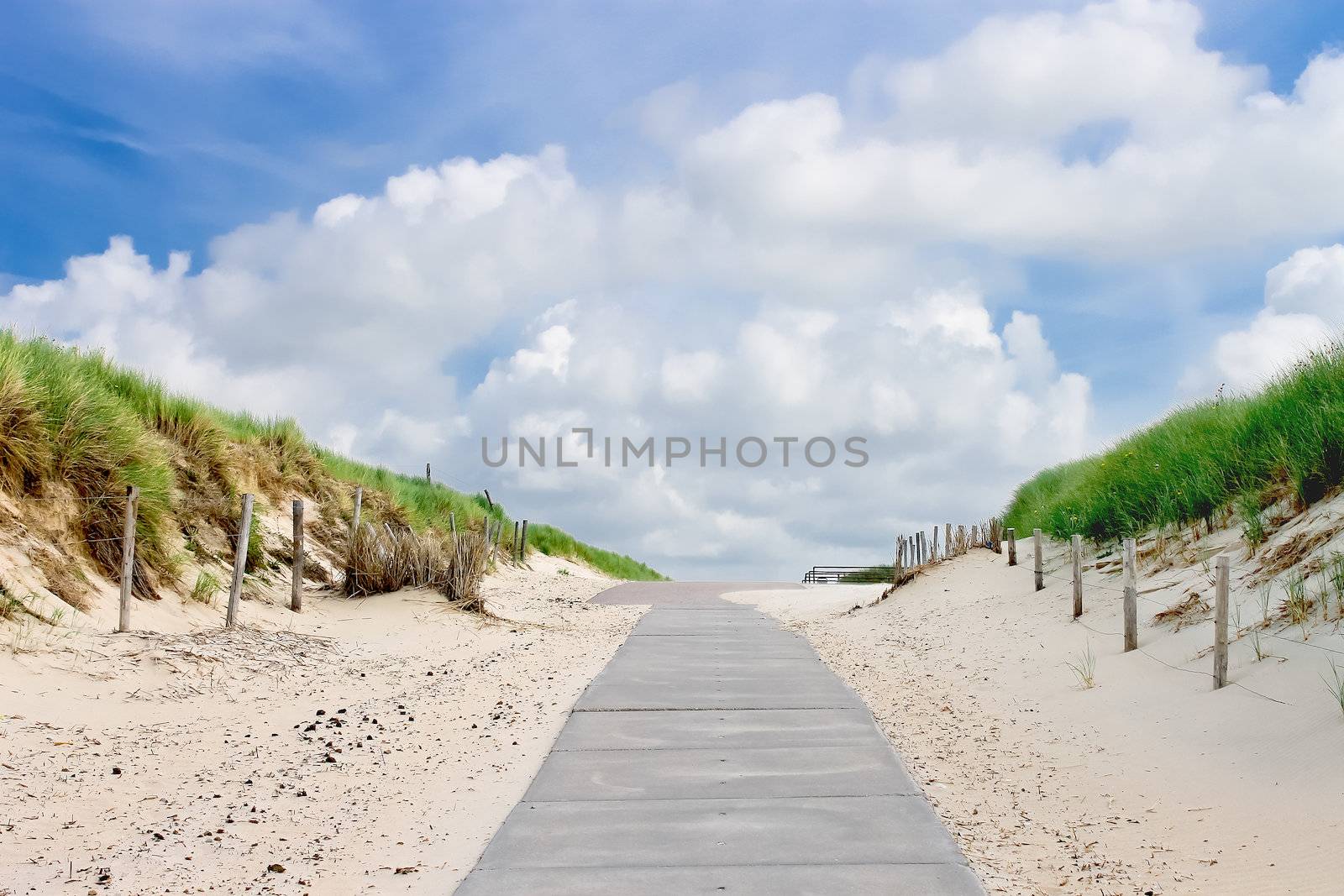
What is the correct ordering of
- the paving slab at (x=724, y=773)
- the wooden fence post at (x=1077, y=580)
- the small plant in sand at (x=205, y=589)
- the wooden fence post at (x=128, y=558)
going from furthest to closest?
the small plant in sand at (x=205, y=589), the wooden fence post at (x=1077, y=580), the wooden fence post at (x=128, y=558), the paving slab at (x=724, y=773)

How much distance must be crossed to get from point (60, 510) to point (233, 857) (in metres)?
7.74

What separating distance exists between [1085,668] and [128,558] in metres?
9.93

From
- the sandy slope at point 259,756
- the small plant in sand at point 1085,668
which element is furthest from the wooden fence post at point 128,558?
the small plant in sand at point 1085,668

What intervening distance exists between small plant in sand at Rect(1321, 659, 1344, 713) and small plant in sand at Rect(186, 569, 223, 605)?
11964 mm

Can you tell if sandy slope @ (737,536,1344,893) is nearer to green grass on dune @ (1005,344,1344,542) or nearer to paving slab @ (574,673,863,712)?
paving slab @ (574,673,863,712)

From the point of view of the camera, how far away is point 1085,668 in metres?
10.0

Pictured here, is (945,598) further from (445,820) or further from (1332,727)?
(445,820)

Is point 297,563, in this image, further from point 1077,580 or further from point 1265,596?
point 1265,596

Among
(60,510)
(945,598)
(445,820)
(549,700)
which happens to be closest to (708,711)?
(549,700)

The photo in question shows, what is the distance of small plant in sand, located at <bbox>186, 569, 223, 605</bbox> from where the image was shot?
41.9ft

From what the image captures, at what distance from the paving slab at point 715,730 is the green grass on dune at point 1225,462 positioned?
603 cm

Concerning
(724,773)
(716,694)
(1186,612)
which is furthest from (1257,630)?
(724,773)

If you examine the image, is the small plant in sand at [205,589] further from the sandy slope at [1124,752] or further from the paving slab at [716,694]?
the sandy slope at [1124,752]

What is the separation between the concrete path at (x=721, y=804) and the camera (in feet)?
15.8
